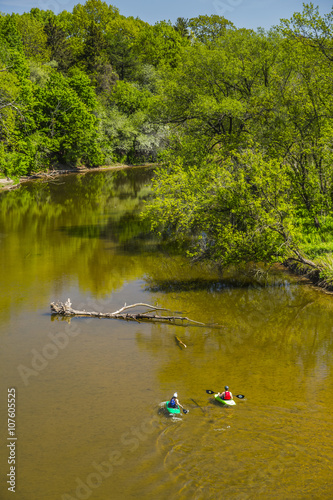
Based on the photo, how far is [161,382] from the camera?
14461 mm

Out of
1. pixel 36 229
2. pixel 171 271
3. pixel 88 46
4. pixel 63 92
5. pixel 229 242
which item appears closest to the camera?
pixel 229 242

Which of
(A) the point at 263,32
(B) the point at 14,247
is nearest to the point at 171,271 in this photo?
(B) the point at 14,247

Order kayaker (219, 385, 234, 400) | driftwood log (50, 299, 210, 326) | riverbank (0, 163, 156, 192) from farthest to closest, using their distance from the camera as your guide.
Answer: riverbank (0, 163, 156, 192) < driftwood log (50, 299, 210, 326) < kayaker (219, 385, 234, 400)

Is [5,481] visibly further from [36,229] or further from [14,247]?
[36,229]

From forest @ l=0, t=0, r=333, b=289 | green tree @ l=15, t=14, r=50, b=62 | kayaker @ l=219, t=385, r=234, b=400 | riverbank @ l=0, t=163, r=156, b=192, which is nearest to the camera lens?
kayaker @ l=219, t=385, r=234, b=400

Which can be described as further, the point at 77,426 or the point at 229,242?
the point at 229,242

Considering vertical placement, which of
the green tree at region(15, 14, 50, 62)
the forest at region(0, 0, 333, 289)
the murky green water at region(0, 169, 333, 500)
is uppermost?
the green tree at region(15, 14, 50, 62)

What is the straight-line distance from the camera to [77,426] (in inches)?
484

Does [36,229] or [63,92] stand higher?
[63,92]

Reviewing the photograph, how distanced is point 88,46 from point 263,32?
216 feet

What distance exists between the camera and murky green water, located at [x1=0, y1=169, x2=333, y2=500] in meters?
10.3

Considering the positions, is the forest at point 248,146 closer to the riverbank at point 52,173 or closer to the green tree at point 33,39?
the riverbank at point 52,173

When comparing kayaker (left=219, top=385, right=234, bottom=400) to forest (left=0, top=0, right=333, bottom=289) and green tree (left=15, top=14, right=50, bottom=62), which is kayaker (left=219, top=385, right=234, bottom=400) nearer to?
forest (left=0, top=0, right=333, bottom=289)

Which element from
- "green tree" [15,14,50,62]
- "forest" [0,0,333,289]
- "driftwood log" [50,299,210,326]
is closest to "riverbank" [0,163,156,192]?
"forest" [0,0,333,289]
